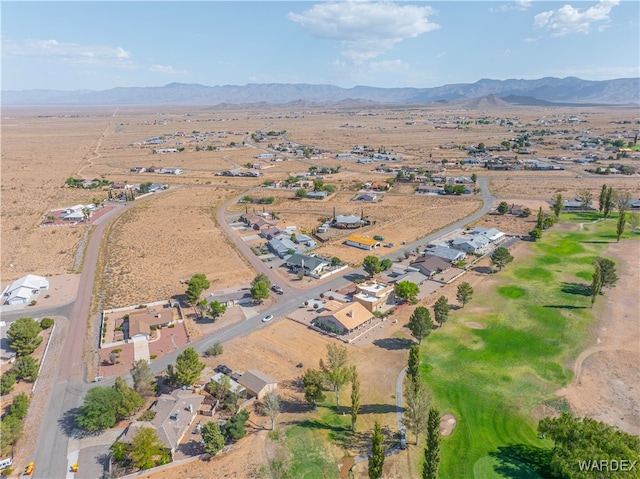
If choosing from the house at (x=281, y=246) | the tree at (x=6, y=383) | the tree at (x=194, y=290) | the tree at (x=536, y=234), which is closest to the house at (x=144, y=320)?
the tree at (x=194, y=290)

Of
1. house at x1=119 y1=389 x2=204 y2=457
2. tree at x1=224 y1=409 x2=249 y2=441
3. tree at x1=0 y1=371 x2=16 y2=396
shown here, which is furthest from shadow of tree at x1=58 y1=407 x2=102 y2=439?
tree at x1=224 y1=409 x2=249 y2=441

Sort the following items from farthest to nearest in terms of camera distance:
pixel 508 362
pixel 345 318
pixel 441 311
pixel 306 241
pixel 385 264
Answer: pixel 306 241 → pixel 385 264 → pixel 345 318 → pixel 441 311 → pixel 508 362

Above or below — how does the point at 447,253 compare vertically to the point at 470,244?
below

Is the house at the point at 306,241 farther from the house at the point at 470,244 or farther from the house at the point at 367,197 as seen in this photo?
the house at the point at 367,197

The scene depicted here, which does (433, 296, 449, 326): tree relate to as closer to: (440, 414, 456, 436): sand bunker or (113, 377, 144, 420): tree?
(440, 414, 456, 436): sand bunker

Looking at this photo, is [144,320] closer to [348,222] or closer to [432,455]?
[432,455]

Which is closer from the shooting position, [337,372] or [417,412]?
[417,412]

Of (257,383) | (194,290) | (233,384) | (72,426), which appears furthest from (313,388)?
(194,290)
